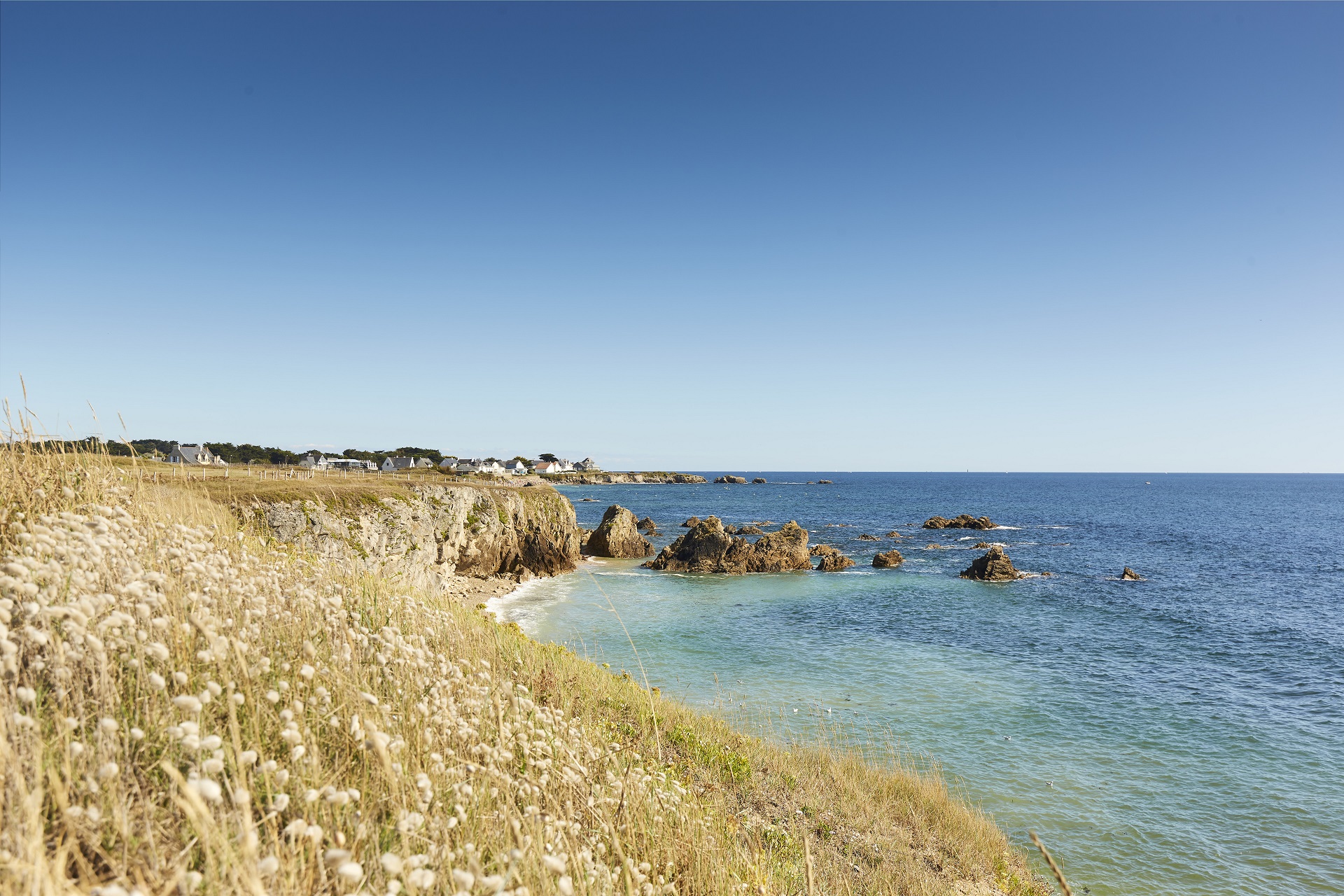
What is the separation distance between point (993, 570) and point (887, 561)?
7.19 meters

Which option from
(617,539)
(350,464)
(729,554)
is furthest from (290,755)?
(350,464)

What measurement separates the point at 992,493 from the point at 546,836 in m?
166

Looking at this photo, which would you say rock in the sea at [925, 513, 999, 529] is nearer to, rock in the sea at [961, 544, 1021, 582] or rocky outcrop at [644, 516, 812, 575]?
rock in the sea at [961, 544, 1021, 582]

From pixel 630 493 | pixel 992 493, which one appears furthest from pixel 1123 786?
pixel 992 493

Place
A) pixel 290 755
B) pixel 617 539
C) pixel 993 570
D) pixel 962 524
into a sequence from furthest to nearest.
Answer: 1. pixel 962 524
2. pixel 617 539
3. pixel 993 570
4. pixel 290 755

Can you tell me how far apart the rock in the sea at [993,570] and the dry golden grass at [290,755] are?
110 feet

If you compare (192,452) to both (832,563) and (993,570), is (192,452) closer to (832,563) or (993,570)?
(832,563)

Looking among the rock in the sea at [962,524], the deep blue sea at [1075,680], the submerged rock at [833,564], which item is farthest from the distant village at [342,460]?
the rock in the sea at [962,524]

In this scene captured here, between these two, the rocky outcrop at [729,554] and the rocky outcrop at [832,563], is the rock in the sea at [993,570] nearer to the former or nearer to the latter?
the rocky outcrop at [832,563]

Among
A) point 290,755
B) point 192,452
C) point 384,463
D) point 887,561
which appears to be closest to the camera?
point 290,755

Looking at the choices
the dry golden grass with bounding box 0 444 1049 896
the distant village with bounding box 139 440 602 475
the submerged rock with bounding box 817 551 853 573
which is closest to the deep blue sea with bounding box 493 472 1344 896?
the submerged rock with bounding box 817 551 853 573

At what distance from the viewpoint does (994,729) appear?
16031 millimetres

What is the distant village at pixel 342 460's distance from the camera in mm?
62781

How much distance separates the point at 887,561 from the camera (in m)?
44.8
